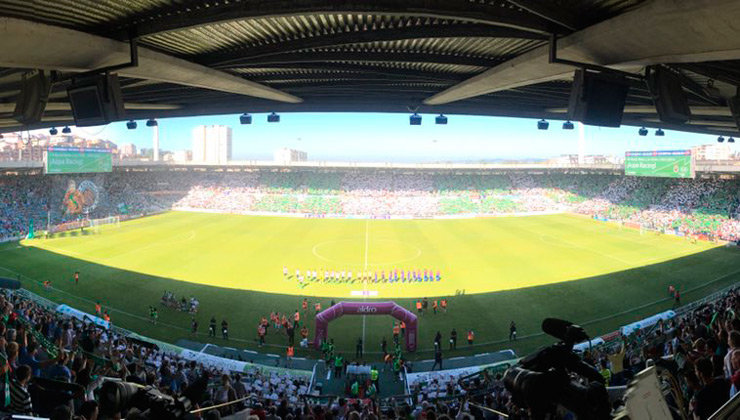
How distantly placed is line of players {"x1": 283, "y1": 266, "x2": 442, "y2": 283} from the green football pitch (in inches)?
17.2

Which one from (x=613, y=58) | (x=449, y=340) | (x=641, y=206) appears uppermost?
(x=613, y=58)

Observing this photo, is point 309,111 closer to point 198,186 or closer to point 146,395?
point 146,395

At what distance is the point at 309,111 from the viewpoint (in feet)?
44.0

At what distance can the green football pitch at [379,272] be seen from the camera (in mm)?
19375

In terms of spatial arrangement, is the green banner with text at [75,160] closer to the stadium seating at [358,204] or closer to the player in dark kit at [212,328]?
the stadium seating at [358,204]

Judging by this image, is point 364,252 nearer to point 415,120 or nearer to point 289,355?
point 289,355

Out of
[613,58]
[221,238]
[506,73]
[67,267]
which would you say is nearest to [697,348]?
[613,58]

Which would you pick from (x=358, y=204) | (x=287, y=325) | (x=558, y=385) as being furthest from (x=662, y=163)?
(x=558, y=385)

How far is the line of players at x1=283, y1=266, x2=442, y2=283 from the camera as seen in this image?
25.7 m

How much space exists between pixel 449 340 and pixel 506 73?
12.5m

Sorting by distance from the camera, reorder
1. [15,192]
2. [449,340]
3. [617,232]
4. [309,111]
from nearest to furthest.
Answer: [309,111] → [449,340] → [617,232] → [15,192]

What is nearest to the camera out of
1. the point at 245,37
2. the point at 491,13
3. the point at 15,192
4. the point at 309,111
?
the point at 491,13

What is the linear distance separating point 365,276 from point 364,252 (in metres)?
7.17

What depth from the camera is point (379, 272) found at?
2738 centimetres
